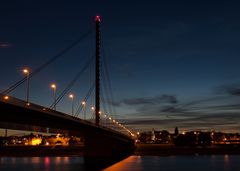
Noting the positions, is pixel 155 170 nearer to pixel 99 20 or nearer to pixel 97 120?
pixel 97 120

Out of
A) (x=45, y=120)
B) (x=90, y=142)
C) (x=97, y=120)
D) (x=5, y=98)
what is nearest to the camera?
(x=5, y=98)

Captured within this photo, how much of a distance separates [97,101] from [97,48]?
41.0ft

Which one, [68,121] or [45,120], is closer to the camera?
[45,120]

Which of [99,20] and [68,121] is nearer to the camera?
[68,121]

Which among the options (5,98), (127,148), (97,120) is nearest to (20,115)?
(5,98)

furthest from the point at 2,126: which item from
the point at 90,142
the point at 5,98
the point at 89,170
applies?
the point at 90,142

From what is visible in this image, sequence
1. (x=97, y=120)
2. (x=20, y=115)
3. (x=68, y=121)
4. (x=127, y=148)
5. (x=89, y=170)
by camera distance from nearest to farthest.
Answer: (x=20, y=115) < (x=68, y=121) < (x=89, y=170) < (x=97, y=120) < (x=127, y=148)

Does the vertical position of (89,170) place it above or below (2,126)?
below

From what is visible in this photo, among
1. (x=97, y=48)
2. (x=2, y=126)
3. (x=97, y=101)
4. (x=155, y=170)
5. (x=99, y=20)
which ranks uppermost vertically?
(x=99, y=20)

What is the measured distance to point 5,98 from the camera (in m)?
35.1

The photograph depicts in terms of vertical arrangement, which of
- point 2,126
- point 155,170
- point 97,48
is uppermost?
point 97,48

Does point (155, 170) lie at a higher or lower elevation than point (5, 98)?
lower

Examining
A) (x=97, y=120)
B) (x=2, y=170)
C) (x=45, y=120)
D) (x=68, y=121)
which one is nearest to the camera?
(x=45, y=120)

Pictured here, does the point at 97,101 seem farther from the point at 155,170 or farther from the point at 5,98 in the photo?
the point at 5,98
